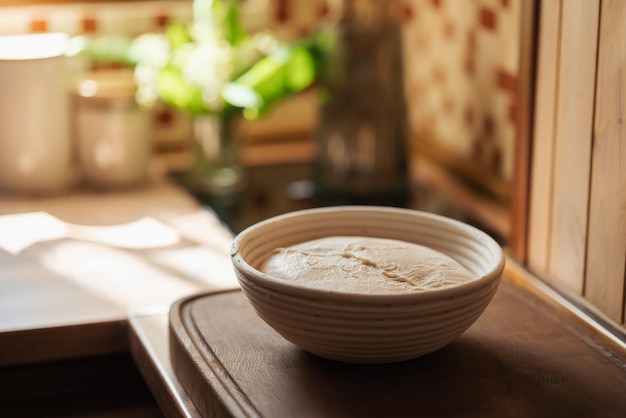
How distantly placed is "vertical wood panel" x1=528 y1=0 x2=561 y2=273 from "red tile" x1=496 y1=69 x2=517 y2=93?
42cm

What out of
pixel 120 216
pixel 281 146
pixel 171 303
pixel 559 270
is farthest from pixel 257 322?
pixel 281 146

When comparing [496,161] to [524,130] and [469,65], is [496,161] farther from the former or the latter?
[524,130]

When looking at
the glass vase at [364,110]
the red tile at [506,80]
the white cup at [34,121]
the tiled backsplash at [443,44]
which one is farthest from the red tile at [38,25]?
the red tile at [506,80]

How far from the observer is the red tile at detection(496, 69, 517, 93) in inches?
67.6

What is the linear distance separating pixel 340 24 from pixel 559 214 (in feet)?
2.16

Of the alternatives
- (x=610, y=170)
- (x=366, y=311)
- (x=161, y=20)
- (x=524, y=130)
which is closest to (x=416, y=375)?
(x=366, y=311)

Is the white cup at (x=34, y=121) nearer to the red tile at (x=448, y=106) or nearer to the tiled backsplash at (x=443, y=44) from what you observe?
the tiled backsplash at (x=443, y=44)

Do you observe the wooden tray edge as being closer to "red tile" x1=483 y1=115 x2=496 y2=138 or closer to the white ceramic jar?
the white ceramic jar

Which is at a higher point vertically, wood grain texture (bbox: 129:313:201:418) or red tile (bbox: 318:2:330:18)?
red tile (bbox: 318:2:330:18)

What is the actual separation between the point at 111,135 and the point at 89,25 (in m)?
0.33

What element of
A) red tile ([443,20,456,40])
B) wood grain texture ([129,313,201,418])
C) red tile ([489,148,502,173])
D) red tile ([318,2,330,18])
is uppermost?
red tile ([318,2,330,18])

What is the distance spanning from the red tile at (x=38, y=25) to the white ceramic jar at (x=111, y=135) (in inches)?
7.9

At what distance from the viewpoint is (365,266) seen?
105 centimetres

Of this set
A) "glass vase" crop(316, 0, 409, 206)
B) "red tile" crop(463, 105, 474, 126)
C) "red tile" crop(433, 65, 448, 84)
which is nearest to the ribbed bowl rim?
"glass vase" crop(316, 0, 409, 206)
